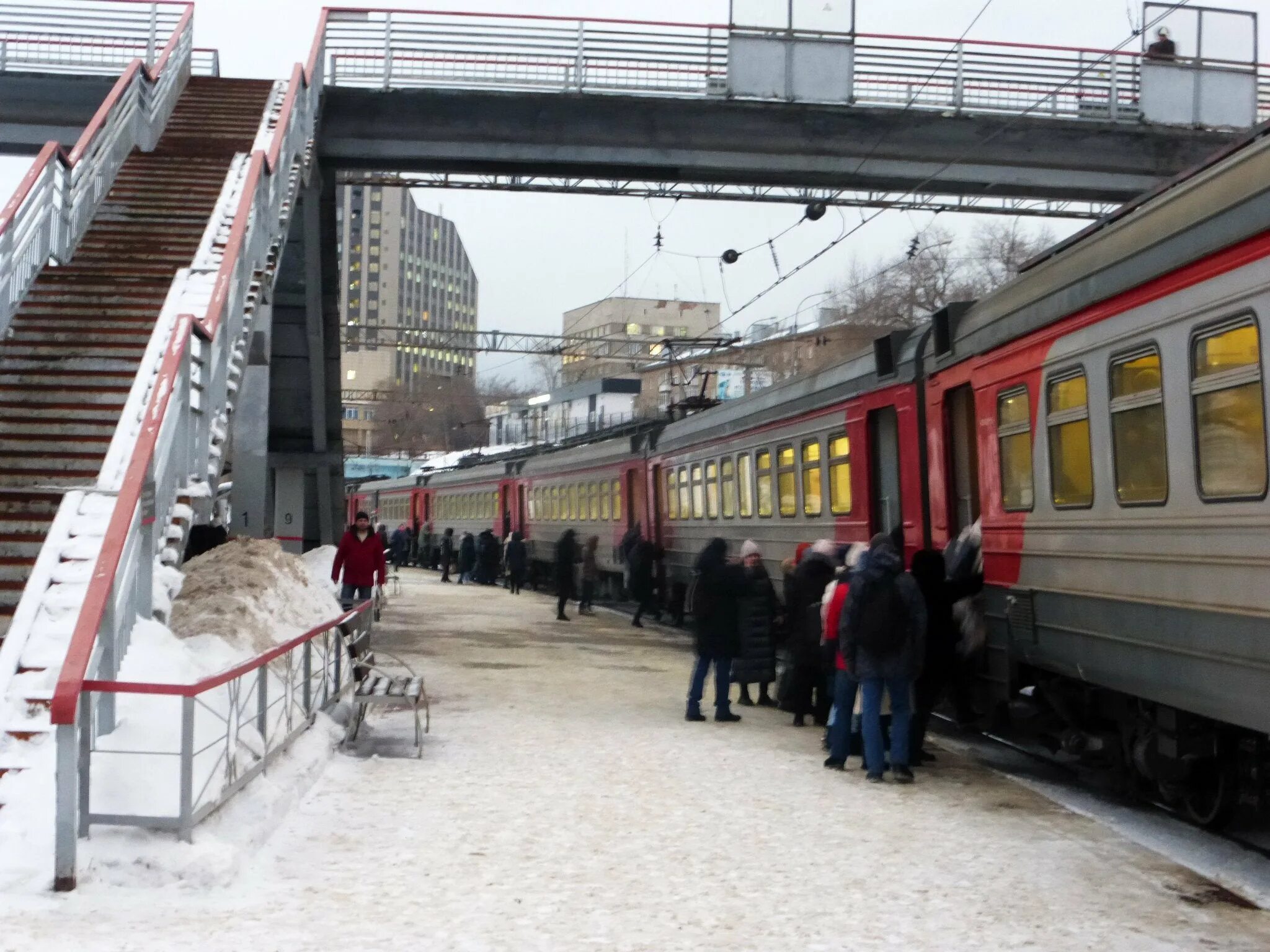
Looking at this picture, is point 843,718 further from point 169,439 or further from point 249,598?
point 249,598

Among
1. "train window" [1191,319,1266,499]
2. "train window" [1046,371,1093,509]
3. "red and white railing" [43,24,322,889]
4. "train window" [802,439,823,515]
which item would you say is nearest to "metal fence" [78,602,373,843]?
"red and white railing" [43,24,322,889]

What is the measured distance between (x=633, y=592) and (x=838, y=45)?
949 cm

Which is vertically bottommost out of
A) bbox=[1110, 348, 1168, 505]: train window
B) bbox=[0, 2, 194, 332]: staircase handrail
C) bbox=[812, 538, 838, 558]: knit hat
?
bbox=[812, 538, 838, 558]: knit hat

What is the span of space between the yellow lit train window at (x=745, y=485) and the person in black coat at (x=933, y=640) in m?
7.94

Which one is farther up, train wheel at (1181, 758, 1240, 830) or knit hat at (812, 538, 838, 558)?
knit hat at (812, 538, 838, 558)

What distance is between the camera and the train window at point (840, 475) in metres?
14.6

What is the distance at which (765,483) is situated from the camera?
17.8 m

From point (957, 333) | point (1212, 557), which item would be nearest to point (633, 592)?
point (957, 333)

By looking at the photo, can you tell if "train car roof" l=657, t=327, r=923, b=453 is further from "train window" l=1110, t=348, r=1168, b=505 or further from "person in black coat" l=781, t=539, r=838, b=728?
"train window" l=1110, t=348, r=1168, b=505

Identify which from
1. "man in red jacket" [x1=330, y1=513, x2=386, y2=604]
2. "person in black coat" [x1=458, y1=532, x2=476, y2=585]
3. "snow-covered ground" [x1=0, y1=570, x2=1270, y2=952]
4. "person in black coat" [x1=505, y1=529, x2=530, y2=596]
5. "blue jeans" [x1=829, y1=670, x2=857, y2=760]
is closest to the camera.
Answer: "snow-covered ground" [x1=0, y1=570, x2=1270, y2=952]

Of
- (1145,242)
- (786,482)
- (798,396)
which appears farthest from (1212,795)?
(786,482)

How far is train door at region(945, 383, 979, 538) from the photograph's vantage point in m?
11.4

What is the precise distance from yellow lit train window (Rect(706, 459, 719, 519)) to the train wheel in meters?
12.3

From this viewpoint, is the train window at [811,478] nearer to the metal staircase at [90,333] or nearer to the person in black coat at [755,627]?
the person in black coat at [755,627]
